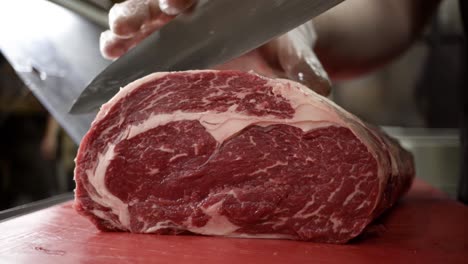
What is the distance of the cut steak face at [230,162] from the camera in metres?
1.68

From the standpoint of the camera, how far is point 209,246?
1.62 m

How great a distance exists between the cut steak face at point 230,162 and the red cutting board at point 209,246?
63mm

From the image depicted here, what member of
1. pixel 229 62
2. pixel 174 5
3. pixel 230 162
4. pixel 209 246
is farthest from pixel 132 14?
pixel 209 246

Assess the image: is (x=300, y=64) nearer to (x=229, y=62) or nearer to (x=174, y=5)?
(x=229, y=62)

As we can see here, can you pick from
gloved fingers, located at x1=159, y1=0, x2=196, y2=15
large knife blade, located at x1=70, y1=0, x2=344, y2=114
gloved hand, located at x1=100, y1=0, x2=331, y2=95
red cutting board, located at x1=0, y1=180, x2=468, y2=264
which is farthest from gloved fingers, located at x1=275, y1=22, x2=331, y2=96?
red cutting board, located at x1=0, y1=180, x2=468, y2=264

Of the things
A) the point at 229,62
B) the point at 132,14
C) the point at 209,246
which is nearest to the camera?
the point at 209,246

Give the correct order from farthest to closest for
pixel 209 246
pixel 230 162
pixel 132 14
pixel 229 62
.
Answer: pixel 229 62
pixel 132 14
pixel 230 162
pixel 209 246

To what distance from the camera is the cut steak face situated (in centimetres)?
168

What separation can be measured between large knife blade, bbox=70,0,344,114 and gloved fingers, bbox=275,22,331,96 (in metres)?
0.24

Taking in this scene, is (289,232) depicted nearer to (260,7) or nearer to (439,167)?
(260,7)

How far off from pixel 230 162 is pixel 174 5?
0.52 metres

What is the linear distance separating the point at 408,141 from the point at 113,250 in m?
3.06

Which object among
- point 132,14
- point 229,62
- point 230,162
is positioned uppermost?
point 132,14

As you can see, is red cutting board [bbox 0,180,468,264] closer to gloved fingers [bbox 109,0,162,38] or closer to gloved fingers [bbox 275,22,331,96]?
gloved fingers [bbox 275,22,331,96]
